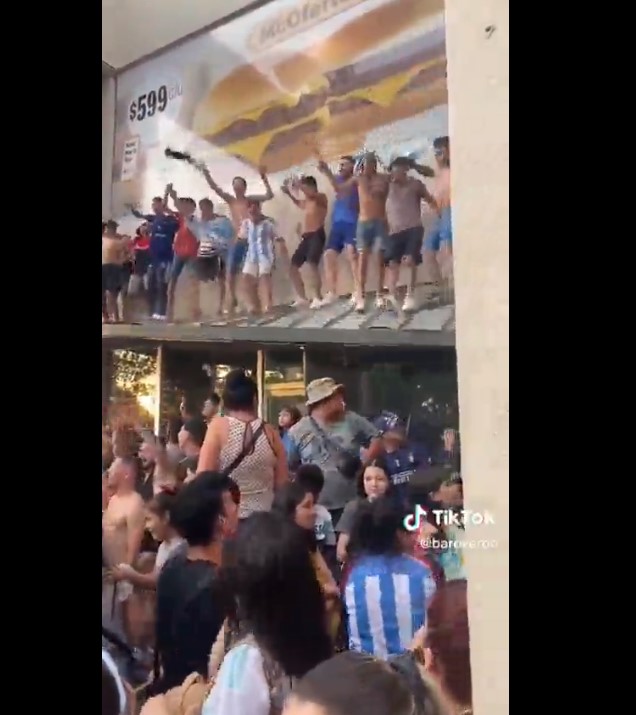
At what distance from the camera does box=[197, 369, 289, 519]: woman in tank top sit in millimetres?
1267

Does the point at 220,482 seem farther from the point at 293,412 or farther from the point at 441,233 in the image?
the point at 441,233

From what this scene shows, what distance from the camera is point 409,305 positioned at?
1228mm

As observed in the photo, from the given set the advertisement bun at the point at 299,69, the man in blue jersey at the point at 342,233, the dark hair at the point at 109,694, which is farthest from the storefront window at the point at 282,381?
the dark hair at the point at 109,694

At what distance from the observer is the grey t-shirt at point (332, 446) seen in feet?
4.05

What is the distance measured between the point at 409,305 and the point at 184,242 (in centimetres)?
44

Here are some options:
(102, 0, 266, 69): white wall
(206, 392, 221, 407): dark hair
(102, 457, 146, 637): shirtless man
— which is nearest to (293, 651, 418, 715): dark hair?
(102, 457, 146, 637): shirtless man

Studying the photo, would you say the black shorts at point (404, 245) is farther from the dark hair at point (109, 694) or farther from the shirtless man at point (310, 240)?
the dark hair at point (109, 694)

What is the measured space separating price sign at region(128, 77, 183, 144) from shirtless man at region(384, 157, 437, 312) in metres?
0.44

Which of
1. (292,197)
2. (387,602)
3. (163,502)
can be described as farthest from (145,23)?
(387,602)

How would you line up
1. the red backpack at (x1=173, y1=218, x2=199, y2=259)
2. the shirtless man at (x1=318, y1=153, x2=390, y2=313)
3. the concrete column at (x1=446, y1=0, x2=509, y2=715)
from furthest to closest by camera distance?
1. the red backpack at (x1=173, y1=218, x2=199, y2=259)
2. the shirtless man at (x1=318, y1=153, x2=390, y2=313)
3. the concrete column at (x1=446, y1=0, x2=509, y2=715)

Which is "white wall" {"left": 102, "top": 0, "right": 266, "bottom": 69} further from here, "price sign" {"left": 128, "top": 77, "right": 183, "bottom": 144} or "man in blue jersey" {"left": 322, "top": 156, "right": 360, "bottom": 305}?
"man in blue jersey" {"left": 322, "top": 156, "right": 360, "bottom": 305}
